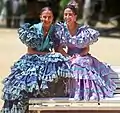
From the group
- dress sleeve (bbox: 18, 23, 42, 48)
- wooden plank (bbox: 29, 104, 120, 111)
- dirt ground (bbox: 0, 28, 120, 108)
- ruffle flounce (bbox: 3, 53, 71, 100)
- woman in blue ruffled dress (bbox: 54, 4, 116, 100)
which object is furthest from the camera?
dirt ground (bbox: 0, 28, 120, 108)

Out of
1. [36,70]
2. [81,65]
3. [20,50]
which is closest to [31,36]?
[36,70]

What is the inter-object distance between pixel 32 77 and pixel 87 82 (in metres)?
0.60

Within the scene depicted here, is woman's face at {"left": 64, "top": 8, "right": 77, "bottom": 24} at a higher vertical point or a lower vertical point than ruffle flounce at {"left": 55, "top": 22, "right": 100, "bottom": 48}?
higher

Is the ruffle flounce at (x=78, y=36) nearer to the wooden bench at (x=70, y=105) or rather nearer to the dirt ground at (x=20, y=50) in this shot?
the wooden bench at (x=70, y=105)

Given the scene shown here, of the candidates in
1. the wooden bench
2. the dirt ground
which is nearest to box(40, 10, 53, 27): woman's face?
the wooden bench

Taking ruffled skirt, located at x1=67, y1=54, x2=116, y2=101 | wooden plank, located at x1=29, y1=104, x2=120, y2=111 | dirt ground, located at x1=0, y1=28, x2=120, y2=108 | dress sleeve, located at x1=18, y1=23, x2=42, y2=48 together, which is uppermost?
dress sleeve, located at x1=18, y1=23, x2=42, y2=48

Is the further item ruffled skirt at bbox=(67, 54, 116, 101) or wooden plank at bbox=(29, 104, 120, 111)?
ruffled skirt at bbox=(67, 54, 116, 101)

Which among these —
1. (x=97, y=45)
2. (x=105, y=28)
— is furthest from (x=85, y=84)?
(x=105, y=28)

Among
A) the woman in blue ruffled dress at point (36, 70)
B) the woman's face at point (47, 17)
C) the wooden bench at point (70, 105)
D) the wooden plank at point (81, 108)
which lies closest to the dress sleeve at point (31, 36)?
the woman in blue ruffled dress at point (36, 70)

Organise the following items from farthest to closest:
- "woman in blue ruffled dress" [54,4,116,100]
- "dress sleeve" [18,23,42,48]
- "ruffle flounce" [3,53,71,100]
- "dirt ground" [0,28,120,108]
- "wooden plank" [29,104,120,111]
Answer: "dirt ground" [0,28,120,108]
"dress sleeve" [18,23,42,48]
"woman in blue ruffled dress" [54,4,116,100]
"ruffle flounce" [3,53,71,100]
"wooden plank" [29,104,120,111]

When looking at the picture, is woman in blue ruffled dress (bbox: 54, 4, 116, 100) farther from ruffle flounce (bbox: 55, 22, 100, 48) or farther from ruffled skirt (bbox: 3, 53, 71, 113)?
ruffled skirt (bbox: 3, 53, 71, 113)

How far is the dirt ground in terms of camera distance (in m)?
11.1

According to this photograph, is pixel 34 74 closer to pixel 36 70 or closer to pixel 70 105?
pixel 36 70

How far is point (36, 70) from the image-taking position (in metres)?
5.43
